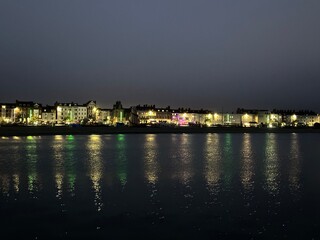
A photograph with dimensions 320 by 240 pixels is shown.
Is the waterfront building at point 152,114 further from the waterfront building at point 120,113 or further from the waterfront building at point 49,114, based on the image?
the waterfront building at point 49,114

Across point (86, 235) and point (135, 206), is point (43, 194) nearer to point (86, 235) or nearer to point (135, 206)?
point (135, 206)

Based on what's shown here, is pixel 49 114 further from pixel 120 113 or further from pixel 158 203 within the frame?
pixel 158 203

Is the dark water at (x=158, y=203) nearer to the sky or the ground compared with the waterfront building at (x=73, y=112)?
nearer to the ground

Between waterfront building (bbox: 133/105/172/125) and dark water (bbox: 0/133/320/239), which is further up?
waterfront building (bbox: 133/105/172/125)

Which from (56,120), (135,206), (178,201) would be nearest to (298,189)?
(178,201)

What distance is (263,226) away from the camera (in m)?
11.2

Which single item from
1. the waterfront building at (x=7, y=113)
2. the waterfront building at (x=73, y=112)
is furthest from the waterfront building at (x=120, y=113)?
the waterfront building at (x=7, y=113)

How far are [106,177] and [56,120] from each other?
162 m

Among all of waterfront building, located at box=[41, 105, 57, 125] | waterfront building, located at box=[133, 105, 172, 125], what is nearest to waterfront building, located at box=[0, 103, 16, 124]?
waterfront building, located at box=[41, 105, 57, 125]

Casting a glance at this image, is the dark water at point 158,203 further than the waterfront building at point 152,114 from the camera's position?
No

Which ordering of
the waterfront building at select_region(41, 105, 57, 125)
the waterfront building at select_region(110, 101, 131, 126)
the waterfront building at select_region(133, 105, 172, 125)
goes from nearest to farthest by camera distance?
the waterfront building at select_region(41, 105, 57, 125) < the waterfront building at select_region(133, 105, 172, 125) < the waterfront building at select_region(110, 101, 131, 126)

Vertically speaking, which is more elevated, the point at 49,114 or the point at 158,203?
the point at 49,114

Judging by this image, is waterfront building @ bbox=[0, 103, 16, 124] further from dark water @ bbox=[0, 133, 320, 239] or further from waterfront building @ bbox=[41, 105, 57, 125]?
dark water @ bbox=[0, 133, 320, 239]

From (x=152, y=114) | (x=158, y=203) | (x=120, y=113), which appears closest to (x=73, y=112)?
(x=120, y=113)
